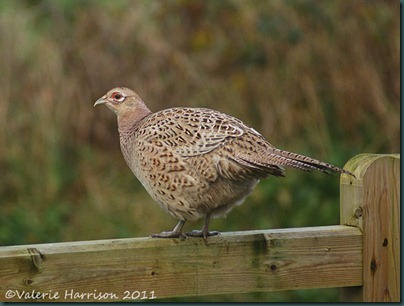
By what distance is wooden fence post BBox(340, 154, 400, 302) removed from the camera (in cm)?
408

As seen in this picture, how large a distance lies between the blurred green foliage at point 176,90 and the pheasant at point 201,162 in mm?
3614

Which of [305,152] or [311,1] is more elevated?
[311,1]

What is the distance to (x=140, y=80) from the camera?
1027cm

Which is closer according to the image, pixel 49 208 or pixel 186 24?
pixel 49 208

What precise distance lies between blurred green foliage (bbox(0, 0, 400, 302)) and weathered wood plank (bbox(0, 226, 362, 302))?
171 inches

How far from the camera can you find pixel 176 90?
1019 cm

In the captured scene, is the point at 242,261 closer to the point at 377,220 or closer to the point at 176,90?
the point at 377,220

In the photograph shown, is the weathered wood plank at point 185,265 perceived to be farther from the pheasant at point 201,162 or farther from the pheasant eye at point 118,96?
the pheasant eye at point 118,96

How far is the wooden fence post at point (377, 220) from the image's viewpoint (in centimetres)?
408

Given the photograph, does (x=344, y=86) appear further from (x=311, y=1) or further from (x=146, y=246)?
(x=146, y=246)

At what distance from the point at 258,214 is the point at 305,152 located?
1075 millimetres

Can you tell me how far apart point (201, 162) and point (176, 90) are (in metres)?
5.63

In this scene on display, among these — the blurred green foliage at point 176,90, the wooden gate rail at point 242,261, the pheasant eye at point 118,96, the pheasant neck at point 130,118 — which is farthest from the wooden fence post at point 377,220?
the blurred green foliage at point 176,90

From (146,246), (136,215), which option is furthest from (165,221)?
(146,246)
